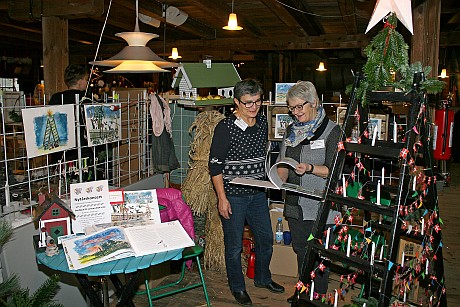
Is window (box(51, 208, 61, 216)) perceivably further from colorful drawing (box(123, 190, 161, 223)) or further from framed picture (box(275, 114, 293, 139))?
framed picture (box(275, 114, 293, 139))

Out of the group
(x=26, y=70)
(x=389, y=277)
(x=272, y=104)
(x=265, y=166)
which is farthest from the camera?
(x=26, y=70)

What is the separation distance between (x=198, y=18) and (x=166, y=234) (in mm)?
5081

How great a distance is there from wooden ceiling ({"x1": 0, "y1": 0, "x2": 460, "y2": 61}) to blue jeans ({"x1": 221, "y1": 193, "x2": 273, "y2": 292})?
203 cm

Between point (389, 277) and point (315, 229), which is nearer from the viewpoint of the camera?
point (389, 277)

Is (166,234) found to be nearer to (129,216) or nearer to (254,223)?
(129,216)

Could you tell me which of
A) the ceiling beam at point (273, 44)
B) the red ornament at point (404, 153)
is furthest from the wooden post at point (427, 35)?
the ceiling beam at point (273, 44)

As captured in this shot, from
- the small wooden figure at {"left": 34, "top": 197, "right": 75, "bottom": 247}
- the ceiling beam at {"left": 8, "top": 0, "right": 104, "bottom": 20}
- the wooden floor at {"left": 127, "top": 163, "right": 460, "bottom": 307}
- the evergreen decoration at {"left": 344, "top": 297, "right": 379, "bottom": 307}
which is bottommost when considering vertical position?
the wooden floor at {"left": 127, "top": 163, "right": 460, "bottom": 307}

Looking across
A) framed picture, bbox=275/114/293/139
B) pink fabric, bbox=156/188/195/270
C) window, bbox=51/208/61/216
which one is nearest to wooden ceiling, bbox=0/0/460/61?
framed picture, bbox=275/114/293/139

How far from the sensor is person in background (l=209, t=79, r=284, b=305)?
121 inches

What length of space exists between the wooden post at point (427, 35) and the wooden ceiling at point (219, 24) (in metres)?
0.11

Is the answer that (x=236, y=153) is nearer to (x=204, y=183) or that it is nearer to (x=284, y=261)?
(x=204, y=183)

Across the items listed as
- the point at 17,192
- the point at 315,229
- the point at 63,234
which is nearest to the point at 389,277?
the point at 315,229

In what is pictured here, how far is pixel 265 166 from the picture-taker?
127 inches

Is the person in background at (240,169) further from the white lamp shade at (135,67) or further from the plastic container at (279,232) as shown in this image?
the white lamp shade at (135,67)
